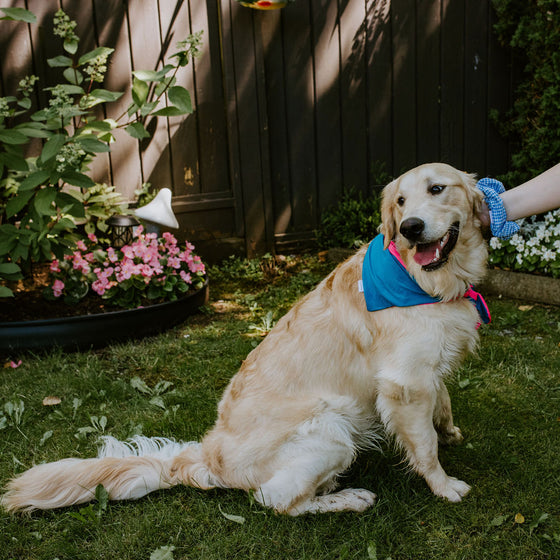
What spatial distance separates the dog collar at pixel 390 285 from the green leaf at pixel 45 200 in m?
2.20

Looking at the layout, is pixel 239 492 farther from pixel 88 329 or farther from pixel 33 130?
pixel 33 130

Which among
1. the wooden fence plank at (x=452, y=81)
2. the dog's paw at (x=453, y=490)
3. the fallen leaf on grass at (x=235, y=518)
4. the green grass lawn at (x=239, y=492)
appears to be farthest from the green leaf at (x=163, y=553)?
the wooden fence plank at (x=452, y=81)

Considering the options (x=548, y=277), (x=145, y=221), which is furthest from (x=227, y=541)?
(x=548, y=277)

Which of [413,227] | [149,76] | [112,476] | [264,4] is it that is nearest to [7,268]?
[149,76]

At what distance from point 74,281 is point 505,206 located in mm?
3129

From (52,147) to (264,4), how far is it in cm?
274

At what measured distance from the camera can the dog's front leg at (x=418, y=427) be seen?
7.36 ft

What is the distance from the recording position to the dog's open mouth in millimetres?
2164

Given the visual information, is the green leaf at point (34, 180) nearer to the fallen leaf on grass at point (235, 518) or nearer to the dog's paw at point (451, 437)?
the fallen leaf on grass at point (235, 518)

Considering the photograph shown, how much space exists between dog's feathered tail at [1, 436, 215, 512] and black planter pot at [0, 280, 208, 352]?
5.54 feet

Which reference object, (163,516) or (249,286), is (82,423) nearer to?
(163,516)

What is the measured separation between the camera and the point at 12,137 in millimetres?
3479

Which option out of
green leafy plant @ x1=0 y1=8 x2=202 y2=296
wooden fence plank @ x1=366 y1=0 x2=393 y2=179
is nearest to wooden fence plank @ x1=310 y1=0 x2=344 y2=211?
wooden fence plank @ x1=366 y1=0 x2=393 y2=179

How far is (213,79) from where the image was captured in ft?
17.9
